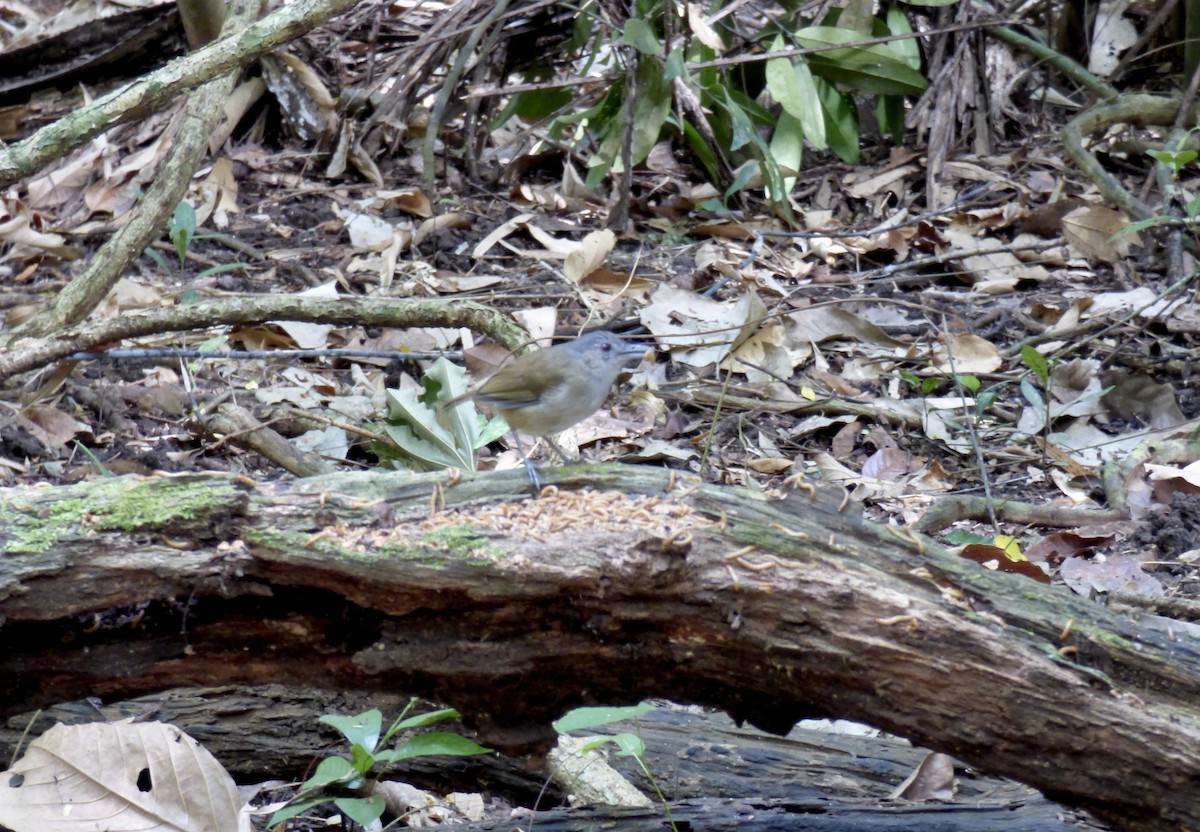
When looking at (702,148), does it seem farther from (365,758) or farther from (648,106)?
(365,758)

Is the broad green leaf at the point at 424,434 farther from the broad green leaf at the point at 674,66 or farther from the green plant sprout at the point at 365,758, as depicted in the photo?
the broad green leaf at the point at 674,66

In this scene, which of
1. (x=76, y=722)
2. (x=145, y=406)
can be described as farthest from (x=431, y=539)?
(x=145, y=406)

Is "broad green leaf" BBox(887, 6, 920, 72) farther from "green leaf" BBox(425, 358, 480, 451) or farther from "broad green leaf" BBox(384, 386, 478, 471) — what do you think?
"broad green leaf" BBox(384, 386, 478, 471)

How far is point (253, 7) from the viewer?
496cm

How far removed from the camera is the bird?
337 centimetres

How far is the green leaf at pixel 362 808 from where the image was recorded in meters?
2.34

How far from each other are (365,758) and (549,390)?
4.08ft

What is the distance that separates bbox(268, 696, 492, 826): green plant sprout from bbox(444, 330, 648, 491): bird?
1046 millimetres

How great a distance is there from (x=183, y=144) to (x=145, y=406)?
1041 mm

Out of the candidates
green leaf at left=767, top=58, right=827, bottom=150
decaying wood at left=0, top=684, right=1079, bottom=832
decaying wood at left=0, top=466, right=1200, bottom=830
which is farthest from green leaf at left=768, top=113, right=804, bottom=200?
decaying wood at left=0, top=466, right=1200, bottom=830

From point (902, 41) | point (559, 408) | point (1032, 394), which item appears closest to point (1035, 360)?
point (1032, 394)

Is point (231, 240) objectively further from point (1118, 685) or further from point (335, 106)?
point (1118, 685)

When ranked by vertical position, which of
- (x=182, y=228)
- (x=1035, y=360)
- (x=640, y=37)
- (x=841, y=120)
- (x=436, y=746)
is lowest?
(x=1035, y=360)

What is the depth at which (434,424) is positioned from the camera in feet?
13.5
